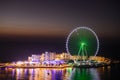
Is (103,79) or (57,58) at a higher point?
(57,58)

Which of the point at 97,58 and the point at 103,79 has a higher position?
the point at 97,58

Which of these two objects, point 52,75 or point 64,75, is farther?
point 52,75

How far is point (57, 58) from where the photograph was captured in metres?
16.6

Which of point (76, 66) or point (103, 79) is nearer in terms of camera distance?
point (103, 79)

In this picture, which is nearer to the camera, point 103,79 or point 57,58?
point 103,79

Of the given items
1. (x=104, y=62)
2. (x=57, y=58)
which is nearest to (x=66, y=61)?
(x=57, y=58)

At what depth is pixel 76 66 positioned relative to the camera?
16375mm

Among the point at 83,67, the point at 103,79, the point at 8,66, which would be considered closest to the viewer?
the point at 103,79

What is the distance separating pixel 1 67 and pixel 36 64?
1.76 metres

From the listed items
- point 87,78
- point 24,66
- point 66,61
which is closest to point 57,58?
point 66,61

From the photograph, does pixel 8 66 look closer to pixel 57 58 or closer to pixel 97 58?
pixel 57 58

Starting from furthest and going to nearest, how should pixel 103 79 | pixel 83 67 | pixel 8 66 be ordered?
pixel 8 66, pixel 83 67, pixel 103 79

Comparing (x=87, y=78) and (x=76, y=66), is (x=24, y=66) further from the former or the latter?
(x=87, y=78)

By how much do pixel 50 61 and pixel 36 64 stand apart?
0.70 meters
